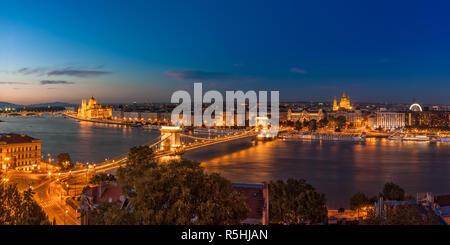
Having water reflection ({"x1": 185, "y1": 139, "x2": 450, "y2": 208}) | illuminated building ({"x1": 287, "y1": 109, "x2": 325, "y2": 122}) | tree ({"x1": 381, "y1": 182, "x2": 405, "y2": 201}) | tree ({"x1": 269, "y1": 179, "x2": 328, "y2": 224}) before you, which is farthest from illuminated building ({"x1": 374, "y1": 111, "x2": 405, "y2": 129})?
tree ({"x1": 269, "y1": 179, "x2": 328, "y2": 224})

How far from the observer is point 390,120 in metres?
34.2

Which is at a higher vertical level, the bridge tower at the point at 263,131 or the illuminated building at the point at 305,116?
the illuminated building at the point at 305,116

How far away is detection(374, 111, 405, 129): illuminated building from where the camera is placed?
111ft

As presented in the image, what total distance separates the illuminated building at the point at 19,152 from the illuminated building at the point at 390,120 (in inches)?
1186

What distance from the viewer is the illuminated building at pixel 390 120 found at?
3384 cm

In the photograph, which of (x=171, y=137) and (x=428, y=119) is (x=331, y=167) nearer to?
(x=171, y=137)

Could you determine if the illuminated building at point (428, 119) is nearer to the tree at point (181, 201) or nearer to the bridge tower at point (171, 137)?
the bridge tower at point (171, 137)

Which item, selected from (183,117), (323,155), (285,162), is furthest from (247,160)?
(183,117)

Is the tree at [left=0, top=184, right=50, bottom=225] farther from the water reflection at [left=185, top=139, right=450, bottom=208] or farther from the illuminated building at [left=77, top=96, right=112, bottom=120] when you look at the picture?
the illuminated building at [left=77, top=96, right=112, bottom=120]

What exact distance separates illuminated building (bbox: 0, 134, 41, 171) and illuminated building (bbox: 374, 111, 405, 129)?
30.1 meters

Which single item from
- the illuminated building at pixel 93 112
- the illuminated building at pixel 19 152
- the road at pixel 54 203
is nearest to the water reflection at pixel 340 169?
the road at pixel 54 203
